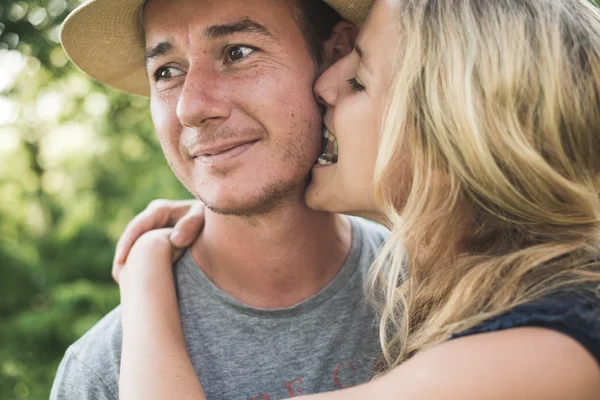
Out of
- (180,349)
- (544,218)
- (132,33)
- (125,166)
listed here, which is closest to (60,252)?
(125,166)

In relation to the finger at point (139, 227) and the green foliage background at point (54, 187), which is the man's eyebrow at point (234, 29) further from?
the green foliage background at point (54, 187)

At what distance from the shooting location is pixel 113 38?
2607 mm

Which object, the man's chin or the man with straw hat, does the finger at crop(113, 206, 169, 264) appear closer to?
the man with straw hat

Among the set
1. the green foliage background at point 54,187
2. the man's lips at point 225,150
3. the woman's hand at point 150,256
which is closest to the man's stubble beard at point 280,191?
the man's lips at point 225,150

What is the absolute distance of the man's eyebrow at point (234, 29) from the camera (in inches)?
89.6

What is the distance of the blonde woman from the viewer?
5.16 feet

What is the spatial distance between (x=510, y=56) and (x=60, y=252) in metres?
3.57

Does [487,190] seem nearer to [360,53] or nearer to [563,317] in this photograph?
[563,317]

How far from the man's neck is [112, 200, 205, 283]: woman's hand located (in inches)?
2.4

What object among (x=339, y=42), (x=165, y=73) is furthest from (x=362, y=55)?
(x=165, y=73)

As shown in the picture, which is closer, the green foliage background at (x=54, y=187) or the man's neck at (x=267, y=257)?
the man's neck at (x=267, y=257)

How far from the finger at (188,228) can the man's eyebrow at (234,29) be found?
0.73 metres

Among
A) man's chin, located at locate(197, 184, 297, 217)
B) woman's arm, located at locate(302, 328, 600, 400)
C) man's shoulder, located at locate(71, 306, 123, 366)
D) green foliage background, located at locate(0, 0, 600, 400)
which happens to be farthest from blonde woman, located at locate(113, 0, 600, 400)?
green foliage background, located at locate(0, 0, 600, 400)

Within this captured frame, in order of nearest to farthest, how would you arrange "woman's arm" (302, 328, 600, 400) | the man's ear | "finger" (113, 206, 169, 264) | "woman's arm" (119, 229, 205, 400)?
"woman's arm" (302, 328, 600, 400) → "woman's arm" (119, 229, 205, 400) → the man's ear → "finger" (113, 206, 169, 264)
